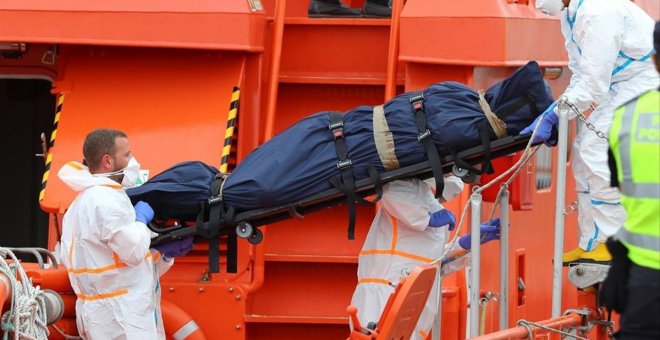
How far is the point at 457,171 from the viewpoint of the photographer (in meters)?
5.69

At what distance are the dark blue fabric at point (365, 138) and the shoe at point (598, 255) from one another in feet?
1.95

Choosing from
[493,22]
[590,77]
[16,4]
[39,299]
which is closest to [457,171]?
[590,77]

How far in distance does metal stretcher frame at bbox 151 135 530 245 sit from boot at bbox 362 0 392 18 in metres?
1.71

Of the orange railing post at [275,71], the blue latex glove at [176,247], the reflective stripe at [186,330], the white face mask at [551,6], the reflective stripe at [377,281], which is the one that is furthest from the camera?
the orange railing post at [275,71]

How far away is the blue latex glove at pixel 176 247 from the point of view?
595 cm

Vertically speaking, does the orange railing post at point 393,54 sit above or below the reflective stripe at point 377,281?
above

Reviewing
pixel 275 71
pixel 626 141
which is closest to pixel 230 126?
pixel 275 71

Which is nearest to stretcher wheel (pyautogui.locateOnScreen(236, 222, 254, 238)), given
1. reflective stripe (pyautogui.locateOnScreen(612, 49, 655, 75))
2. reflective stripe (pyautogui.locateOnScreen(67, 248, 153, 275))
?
reflective stripe (pyautogui.locateOnScreen(67, 248, 153, 275))

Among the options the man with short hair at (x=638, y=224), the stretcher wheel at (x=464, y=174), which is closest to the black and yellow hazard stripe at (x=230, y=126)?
the stretcher wheel at (x=464, y=174)

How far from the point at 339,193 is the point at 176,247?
0.75 meters

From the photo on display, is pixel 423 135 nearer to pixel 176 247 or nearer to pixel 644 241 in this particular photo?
pixel 176 247

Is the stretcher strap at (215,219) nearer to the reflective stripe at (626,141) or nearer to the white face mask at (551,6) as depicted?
the white face mask at (551,6)

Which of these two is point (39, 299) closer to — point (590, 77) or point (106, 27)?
point (106, 27)

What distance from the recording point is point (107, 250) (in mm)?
5664
